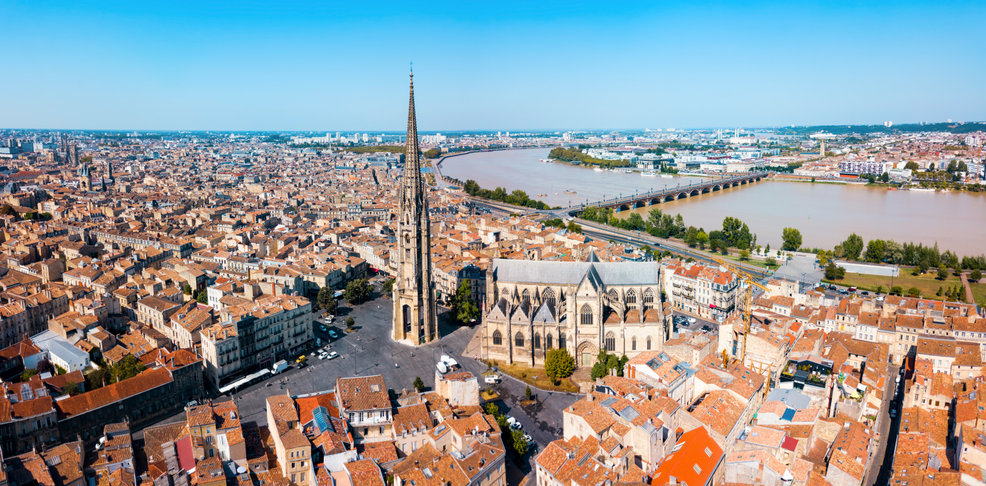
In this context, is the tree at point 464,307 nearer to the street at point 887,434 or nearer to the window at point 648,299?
the window at point 648,299

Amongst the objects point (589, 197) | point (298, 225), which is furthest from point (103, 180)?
point (589, 197)

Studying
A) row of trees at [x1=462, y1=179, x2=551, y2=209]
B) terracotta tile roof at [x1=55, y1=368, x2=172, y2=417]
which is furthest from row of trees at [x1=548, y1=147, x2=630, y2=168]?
terracotta tile roof at [x1=55, y1=368, x2=172, y2=417]

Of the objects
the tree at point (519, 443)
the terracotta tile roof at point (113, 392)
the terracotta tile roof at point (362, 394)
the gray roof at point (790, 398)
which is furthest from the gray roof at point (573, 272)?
the terracotta tile roof at point (113, 392)

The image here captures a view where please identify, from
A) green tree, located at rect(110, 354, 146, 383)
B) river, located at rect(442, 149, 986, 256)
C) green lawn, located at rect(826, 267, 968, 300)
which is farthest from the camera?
river, located at rect(442, 149, 986, 256)

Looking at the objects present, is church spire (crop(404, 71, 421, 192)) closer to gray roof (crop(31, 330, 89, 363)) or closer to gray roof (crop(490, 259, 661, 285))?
gray roof (crop(490, 259, 661, 285))

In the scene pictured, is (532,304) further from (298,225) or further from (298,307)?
(298,225)

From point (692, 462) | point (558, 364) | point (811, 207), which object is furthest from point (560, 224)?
point (692, 462)

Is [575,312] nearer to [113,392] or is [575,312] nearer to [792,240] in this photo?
[113,392]
